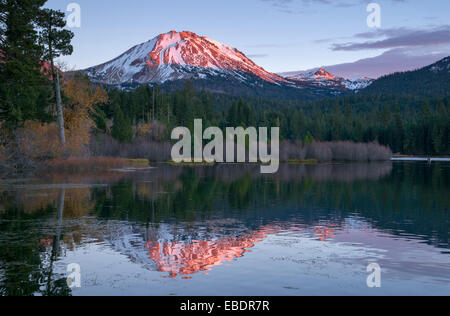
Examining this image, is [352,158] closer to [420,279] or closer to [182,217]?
[182,217]

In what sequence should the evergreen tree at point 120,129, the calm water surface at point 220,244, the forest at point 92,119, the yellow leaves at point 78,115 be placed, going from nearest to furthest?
the calm water surface at point 220,244, the forest at point 92,119, the yellow leaves at point 78,115, the evergreen tree at point 120,129

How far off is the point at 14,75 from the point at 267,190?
892 inches

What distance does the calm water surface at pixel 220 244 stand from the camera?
12.4 meters

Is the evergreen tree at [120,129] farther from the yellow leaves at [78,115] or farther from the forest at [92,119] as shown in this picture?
the yellow leaves at [78,115]

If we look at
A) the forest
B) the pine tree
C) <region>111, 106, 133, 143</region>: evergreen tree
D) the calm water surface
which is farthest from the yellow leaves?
<region>111, 106, 133, 143</region>: evergreen tree

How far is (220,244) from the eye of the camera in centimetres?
1752

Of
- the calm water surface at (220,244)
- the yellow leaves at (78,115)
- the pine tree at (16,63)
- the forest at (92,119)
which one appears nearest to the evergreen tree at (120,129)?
the forest at (92,119)

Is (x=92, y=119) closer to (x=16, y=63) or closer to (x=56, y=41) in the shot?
(x=56, y=41)

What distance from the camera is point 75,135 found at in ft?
192

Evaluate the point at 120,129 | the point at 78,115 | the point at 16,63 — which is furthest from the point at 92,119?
the point at 16,63

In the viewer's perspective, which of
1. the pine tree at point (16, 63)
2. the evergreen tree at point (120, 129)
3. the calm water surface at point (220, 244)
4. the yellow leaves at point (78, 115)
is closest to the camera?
the calm water surface at point (220, 244)

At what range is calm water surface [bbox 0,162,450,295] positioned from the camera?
12422 millimetres

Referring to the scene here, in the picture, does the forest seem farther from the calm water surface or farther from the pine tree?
the calm water surface

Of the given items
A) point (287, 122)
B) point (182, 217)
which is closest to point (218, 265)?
point (182, 217)
